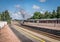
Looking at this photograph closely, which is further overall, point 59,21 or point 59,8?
point 59,8

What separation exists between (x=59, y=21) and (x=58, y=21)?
6.45 feet

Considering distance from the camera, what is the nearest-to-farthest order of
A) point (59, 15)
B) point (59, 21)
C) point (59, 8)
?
point (59, 21)
point (59, 15)
point (59, 8)

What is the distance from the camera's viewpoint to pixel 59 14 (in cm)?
15300

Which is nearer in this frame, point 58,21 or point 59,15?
point 58,21

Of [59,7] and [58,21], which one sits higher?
[59,7]

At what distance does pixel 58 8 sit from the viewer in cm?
17950

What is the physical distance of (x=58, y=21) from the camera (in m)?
114

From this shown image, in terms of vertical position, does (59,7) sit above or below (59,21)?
above

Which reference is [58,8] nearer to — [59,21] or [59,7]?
[59,7]

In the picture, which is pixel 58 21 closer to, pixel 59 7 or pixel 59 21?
pixel 59 21

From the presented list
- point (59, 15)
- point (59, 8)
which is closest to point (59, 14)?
point (59, 15)

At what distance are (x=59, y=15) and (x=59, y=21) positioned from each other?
40071mm

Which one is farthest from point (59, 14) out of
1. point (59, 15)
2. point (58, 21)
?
point (58, 21)

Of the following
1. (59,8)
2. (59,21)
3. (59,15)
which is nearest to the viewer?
(59,21)
